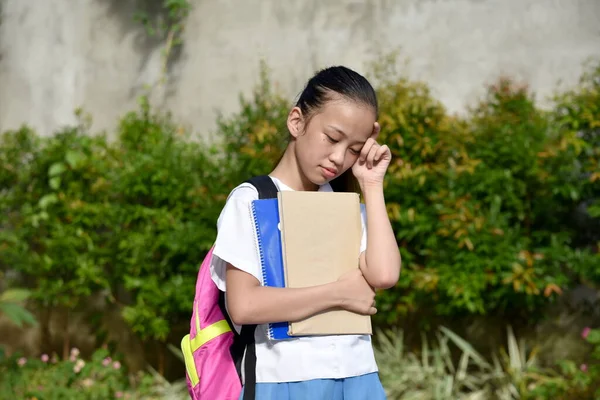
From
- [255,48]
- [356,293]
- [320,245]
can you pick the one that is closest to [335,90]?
[320,245]

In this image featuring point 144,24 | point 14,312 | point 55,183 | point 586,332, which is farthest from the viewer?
point 144,24

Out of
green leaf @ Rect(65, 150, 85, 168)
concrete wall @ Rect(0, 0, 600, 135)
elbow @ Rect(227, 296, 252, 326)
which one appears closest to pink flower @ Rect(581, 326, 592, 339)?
concrete wall @ Rect(0, 0, 600, 135)

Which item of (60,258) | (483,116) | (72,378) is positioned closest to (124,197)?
(60,258)

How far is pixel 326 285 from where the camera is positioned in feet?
5.56

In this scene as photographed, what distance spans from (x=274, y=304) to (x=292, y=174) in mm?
352

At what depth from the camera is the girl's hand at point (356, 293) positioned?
171 centimetres

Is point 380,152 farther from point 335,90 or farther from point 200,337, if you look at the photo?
point 200,337

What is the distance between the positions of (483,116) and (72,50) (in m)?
3.05

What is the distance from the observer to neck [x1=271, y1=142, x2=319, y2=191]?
185cm

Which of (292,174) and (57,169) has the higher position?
(57,169)

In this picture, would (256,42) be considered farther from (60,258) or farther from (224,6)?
(60,258)

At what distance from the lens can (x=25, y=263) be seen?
189 inches

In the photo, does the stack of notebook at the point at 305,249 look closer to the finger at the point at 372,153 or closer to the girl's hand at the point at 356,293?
the girl's hand at the point at 356,293

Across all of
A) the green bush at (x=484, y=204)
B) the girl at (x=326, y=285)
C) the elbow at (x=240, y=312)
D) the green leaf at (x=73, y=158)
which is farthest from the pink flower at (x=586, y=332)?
the green leaf at (x=73, y=158)
